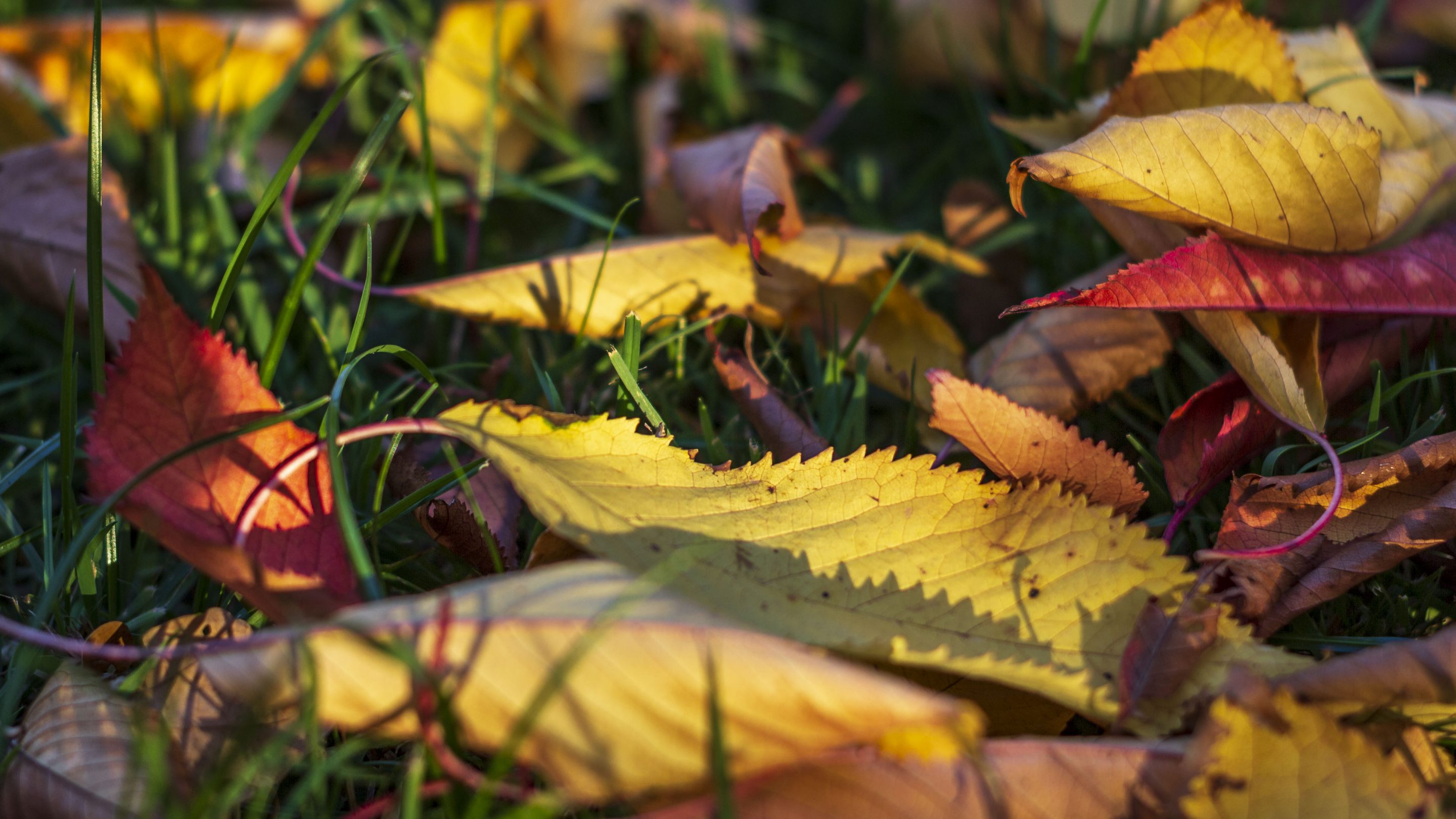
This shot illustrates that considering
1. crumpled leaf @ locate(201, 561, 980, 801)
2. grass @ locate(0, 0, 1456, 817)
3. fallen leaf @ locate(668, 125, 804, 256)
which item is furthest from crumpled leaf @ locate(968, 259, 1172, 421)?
crumpled leaf @ locate(201, 561, 980, 801)

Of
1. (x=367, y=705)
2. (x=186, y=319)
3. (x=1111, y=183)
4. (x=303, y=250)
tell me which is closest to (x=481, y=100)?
(x=303, y=250)

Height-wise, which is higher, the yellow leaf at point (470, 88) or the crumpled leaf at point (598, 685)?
the yellow leaf at point (470, 88)

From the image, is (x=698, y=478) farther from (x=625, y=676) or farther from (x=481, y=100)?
(x=481, y=100)

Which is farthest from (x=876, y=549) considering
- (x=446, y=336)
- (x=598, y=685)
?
(x=446, y=336)

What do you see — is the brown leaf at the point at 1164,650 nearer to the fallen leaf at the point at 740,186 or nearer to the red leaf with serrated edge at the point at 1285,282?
the red leaf with serrated edge at the point at 1285,282

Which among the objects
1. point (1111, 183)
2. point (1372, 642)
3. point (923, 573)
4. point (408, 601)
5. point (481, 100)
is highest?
point (481, 100)

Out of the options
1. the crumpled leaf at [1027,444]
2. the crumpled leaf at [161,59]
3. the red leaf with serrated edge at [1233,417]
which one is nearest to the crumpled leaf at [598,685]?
the crumpled leaf at [1027,444]
